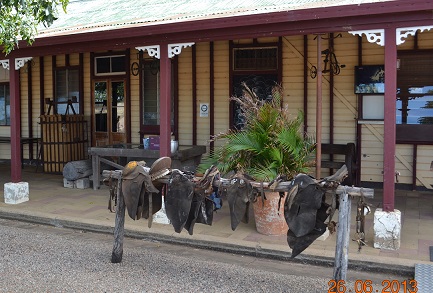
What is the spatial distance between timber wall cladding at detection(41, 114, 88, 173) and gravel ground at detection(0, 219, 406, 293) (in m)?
4.65

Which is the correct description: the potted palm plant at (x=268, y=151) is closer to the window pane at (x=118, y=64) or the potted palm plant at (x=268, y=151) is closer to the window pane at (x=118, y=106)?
the window pane at (x=118, y=106)

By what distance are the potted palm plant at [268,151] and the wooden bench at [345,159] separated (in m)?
2.31

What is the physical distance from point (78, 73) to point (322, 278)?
8.61 metres

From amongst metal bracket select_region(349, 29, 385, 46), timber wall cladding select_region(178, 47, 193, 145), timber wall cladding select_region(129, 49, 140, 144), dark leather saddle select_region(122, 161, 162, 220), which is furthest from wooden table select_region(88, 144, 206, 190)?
metal bracket select_region(349, 29, 385, 46)

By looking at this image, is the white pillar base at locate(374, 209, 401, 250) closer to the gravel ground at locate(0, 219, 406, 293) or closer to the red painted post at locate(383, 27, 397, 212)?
the red painted post at locate(383, 27, 397, 212)

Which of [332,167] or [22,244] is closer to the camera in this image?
[22,244]

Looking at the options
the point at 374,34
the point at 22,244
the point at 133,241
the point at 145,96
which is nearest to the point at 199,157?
the point at 145,96

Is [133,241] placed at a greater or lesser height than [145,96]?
lesser

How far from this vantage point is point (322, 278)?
15.7ft

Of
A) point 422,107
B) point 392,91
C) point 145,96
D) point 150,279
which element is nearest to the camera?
point 150,279

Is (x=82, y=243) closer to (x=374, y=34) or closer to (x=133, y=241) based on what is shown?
(x=133, y=241)

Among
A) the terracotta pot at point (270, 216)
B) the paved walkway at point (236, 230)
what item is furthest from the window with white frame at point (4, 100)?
the terracotta pot at point (270, 216)

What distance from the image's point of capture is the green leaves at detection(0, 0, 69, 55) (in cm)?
537

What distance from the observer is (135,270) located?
16.3 feet
